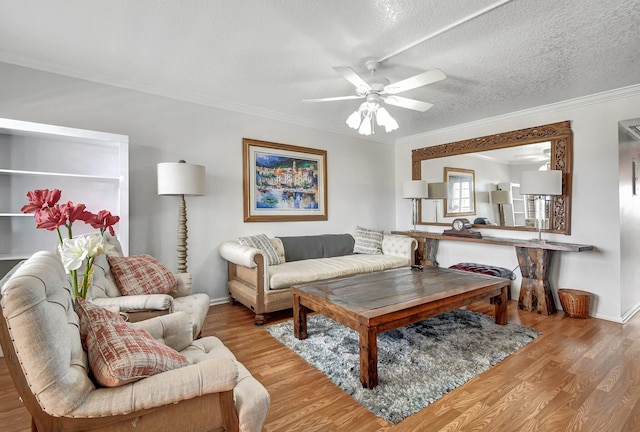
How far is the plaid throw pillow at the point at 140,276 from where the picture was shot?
2.18 metres

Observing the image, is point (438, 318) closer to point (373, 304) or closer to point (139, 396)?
point (373, 304)

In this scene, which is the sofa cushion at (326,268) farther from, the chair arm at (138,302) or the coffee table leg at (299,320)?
the chair arm at (138,302)

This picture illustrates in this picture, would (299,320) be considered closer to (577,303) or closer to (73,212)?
(73,212)

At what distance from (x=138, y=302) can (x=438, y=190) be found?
14.1 ft

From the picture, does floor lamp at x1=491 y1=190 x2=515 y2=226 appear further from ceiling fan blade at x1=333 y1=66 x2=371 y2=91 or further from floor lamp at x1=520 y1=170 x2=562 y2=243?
ceiling fan blade at x1=333 y1=66 x2=371 y2=91

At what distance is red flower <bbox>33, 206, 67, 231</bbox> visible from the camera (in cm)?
112

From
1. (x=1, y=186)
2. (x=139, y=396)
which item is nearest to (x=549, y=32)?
(x=139, y=396)

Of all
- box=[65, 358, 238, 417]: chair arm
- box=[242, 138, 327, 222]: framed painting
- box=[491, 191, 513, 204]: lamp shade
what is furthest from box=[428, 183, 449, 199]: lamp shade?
box=[65, 358, 238, 417]: chair arm

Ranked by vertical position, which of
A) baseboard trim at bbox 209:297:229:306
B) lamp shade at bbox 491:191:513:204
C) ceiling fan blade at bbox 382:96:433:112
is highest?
ceiling fan blade at bbox 382:96:433:112

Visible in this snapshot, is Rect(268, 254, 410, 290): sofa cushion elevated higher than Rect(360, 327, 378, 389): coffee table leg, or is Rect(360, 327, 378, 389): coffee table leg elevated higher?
Rect(268, 254, 410, 290): sofa cushion

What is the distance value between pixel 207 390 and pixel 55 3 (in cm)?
250

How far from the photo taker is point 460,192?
4.59 meters

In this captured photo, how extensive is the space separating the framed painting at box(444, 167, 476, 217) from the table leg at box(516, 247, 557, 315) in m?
1.13

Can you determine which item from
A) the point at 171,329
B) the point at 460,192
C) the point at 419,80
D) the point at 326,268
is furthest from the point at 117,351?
the point at 460,192
